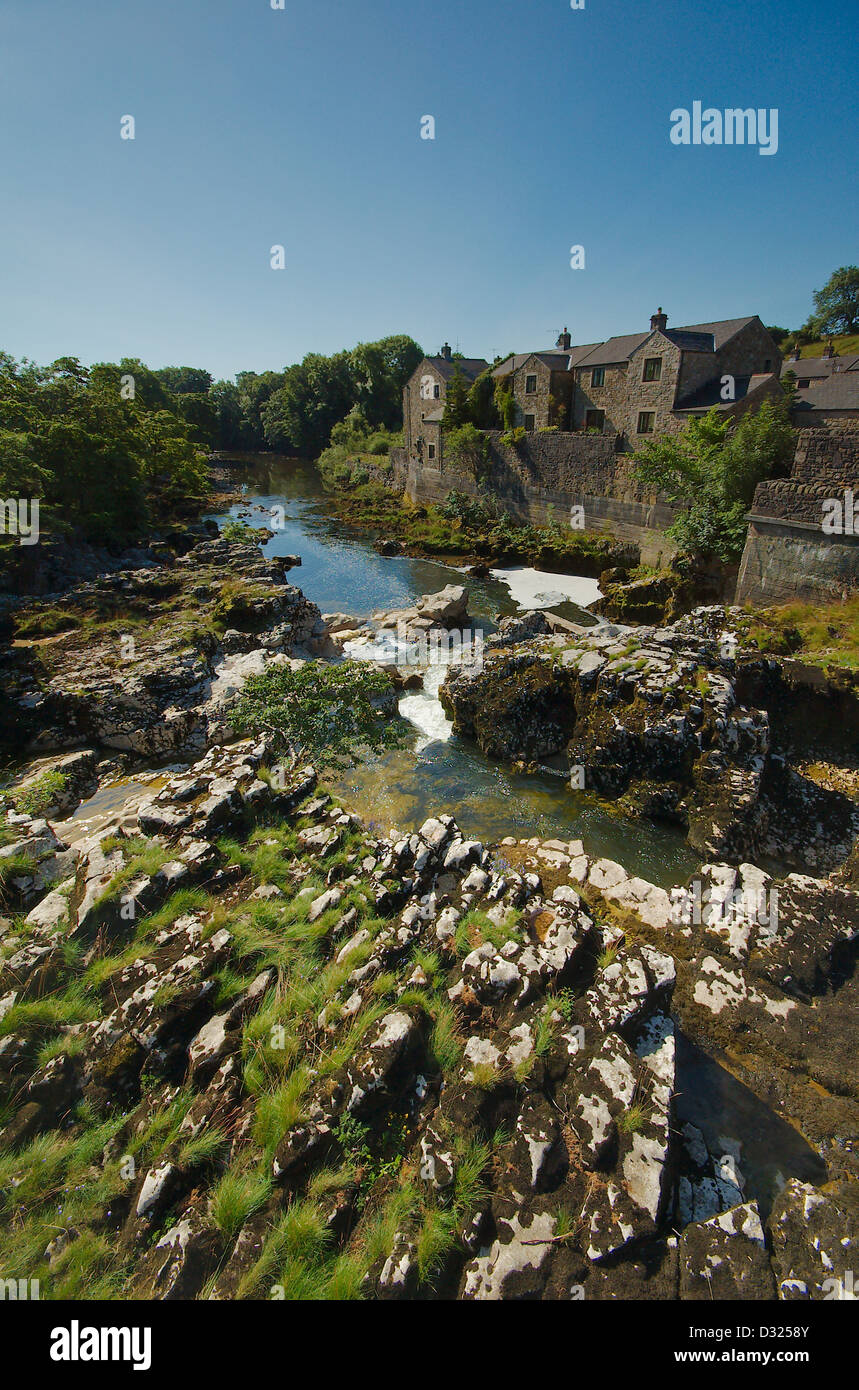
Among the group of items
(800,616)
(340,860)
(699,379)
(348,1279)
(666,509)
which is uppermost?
(699,379)

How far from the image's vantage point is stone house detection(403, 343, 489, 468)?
153 feet

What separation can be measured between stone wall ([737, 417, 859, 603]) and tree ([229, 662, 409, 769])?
14979 mm

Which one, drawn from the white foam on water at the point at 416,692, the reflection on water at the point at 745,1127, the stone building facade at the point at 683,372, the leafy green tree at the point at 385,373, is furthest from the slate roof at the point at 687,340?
the leafy green tree at the point at 385,373

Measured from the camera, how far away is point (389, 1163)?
4.88 m

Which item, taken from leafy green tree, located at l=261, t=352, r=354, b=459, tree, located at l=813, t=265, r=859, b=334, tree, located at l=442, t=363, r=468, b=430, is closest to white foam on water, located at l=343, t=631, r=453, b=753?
tree, located at l=442, t=363, r=468, b=430

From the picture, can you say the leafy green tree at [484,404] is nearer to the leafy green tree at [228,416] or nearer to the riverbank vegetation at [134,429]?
the riverbank vegetation at [134,429]

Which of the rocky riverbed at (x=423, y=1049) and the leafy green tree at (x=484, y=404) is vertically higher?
the leafy green tree at (x=484, y=404)

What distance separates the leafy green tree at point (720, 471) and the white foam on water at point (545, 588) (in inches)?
214

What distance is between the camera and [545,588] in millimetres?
28297

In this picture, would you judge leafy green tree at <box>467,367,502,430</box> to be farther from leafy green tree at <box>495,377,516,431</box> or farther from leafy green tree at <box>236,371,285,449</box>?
leafy green tree at <box>236,371,285,449</box>

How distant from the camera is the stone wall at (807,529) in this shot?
53.1 feet
